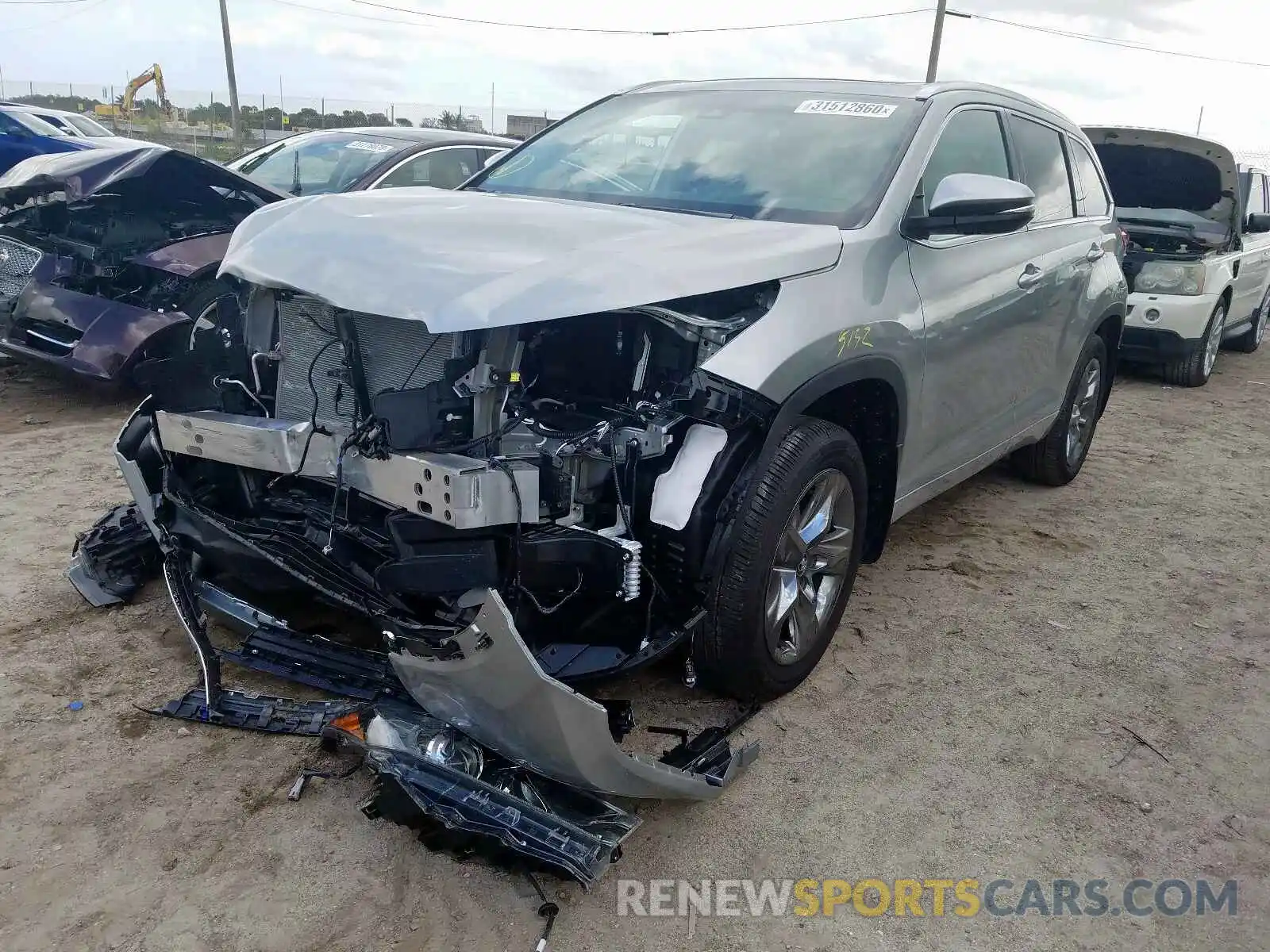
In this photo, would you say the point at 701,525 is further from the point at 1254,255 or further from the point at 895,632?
the point at 1254,255

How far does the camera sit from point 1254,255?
31.5ft

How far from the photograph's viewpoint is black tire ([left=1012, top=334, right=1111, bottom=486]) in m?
5.21

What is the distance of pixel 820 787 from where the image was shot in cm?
289

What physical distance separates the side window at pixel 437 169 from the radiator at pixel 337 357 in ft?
14.2

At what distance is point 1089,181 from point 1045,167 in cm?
75

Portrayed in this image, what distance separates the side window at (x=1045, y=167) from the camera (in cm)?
438

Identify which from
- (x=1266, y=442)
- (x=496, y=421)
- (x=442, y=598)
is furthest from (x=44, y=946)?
(x=1266, y=442)

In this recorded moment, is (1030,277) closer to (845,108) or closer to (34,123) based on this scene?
(845,108)

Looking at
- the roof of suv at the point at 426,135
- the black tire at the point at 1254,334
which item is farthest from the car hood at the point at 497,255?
the black tire at the point at 1254,334

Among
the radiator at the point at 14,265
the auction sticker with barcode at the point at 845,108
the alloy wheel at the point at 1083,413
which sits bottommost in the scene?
the alloy wheel at the point at 1083,413

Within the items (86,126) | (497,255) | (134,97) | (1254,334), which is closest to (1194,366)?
(1254,334)

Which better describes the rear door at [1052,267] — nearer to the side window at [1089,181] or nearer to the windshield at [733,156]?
the side window at [1089,181]

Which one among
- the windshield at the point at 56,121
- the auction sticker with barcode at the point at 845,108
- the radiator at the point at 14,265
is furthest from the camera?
the windshield at the point at 56,121

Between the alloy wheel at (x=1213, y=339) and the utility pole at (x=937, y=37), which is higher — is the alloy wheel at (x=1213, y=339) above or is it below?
below
